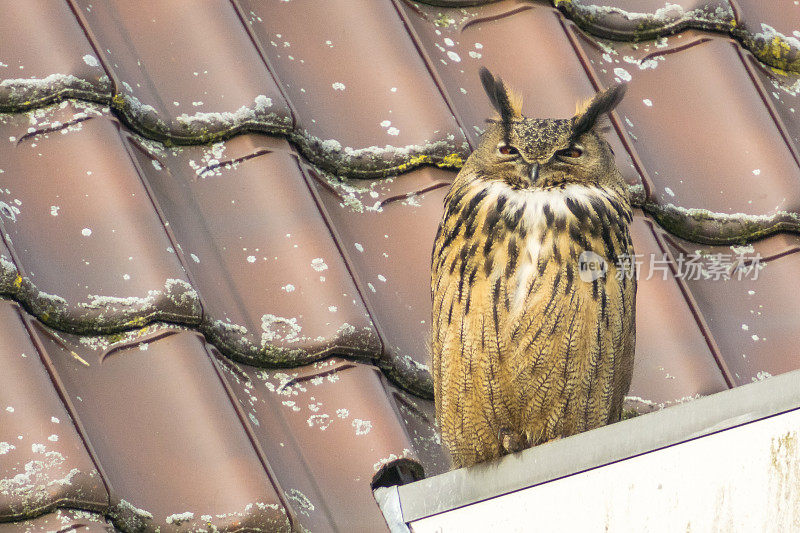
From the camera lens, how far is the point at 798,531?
1567 millimetres

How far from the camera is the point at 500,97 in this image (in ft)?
7.80

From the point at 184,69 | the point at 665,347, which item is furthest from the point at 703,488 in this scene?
the point at 184,69

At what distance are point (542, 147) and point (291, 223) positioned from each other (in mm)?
550

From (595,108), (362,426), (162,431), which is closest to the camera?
(162,431)

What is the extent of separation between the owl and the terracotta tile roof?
8 cm

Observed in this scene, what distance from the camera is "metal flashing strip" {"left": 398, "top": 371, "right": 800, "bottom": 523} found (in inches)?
61.9

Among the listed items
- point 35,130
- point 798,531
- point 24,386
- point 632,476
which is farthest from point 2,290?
point 798,531

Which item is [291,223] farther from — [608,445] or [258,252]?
[608,445]

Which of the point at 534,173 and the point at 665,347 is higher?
the point at 534,173

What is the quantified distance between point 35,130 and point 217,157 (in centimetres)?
35

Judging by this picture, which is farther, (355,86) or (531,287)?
(355,86)

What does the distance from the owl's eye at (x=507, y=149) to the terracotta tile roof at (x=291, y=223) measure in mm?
124

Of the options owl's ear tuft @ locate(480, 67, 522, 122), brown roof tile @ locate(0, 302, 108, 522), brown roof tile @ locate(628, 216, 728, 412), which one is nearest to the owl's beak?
owl's ear tuft @ locate(480, 67, 522, 122)

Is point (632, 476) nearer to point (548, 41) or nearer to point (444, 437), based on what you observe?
point (444, 437)
